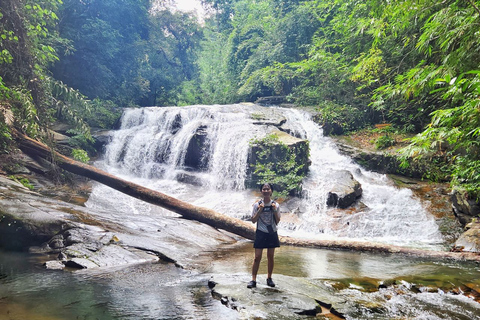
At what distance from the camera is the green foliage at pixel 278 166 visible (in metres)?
13.0

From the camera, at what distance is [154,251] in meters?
6.61

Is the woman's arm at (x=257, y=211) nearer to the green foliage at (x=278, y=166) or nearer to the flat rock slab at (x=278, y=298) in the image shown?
the flat rock slab at (x=278, y=298)

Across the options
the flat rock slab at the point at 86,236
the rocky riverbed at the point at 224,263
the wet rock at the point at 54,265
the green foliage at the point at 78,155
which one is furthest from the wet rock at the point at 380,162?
the wet rock at the point at 54,265

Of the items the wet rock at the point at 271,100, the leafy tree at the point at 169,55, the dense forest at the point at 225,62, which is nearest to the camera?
the dense forest at the point at 225,62

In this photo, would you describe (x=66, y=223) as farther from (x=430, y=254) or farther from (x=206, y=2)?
(x=206, y=2)

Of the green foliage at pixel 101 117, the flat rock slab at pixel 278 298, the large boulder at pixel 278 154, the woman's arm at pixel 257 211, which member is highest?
the green foliage at pixel 101 117

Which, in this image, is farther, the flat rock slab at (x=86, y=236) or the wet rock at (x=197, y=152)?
the wet rock at (x=197, y=152)

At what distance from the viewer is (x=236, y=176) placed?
1466cm

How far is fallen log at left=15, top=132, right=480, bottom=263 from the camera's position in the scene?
700 cm

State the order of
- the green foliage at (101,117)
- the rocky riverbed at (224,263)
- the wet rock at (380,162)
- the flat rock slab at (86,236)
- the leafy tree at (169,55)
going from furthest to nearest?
the leafy tree at (169,55)
the green foliage at (101,117)
the wet rock at (380,162)
the flat rock slab at (86,236)
the rocky riverbed at (224,263)

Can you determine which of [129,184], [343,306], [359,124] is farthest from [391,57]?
[343,306]

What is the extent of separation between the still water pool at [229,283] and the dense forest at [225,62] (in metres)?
2.22

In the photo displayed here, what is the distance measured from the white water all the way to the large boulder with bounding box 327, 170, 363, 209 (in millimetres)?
287

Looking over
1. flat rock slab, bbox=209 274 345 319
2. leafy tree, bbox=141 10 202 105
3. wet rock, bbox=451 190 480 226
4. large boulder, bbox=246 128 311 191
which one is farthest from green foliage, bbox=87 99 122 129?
wet rock, bbox=451 190 480 226
